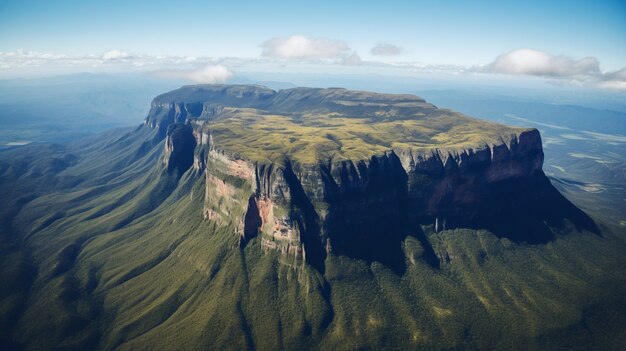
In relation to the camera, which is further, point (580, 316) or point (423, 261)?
point (423, 261)

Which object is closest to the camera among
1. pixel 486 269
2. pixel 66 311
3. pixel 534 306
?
pixel 534 306

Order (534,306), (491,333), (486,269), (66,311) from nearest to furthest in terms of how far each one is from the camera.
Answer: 1. (491,333)
2. (534,306)
3. (66,311)
4. (486,269)

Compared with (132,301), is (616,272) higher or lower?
higher

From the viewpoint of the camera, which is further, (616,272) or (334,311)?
(616,272)

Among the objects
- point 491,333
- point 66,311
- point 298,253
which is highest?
point 298,253

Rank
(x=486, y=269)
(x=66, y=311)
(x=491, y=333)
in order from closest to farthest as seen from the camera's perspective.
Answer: (x=491, y=333) < (x=66, y=311) < (x=486, y=269)

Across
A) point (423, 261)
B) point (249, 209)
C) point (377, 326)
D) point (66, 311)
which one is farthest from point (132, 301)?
point (423, 261)

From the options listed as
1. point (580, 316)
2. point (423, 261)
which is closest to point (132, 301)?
point (423, 261)

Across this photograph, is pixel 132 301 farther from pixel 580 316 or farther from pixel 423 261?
pixel 580 316

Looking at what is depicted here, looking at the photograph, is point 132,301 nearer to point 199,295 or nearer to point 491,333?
point 199,295
